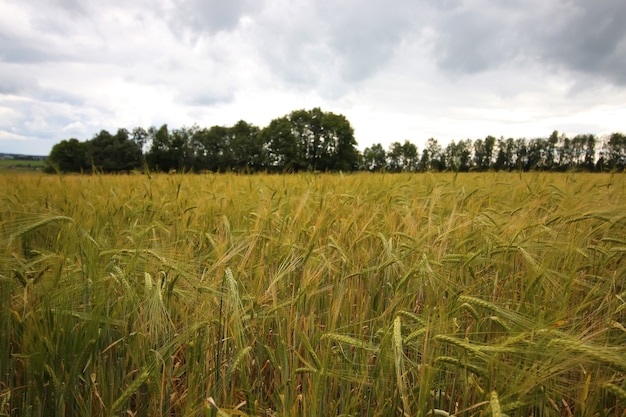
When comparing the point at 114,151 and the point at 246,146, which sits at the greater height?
the point at 246,146

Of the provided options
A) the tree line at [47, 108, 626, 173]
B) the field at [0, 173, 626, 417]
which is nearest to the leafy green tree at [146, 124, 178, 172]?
the tree line at [47, 108, 626, 173]

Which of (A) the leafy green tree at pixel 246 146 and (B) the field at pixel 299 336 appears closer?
(B) the field at pixel 299 336

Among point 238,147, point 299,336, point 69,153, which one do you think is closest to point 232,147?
point 238,147

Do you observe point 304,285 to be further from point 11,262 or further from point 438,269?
point 11,262

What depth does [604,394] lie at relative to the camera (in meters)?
1.12

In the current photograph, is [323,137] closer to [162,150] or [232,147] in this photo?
[232,147]

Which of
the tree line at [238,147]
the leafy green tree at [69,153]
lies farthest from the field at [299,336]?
the leafy green tree at [69,153]

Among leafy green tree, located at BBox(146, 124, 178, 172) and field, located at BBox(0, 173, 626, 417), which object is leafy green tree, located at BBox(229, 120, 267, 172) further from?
field, located at BBox(0, 173, 626, 417)

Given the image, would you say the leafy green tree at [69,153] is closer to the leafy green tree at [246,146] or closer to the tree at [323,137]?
the leafy green tree at [246,146]

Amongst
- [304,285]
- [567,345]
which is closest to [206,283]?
[304,285]

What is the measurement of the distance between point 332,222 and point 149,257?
48.5 inches

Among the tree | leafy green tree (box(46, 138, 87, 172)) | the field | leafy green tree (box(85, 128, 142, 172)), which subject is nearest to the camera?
the field

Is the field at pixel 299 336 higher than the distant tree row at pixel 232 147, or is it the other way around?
the distant tree row at pixel 232 147

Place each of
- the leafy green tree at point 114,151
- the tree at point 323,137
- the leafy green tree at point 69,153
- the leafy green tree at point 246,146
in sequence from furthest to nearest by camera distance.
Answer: the leafy green tree at point 69,153 → the tree at point 323,137 → the leafy green tree at point 246,146 → the leafy green tree at point 114,151
